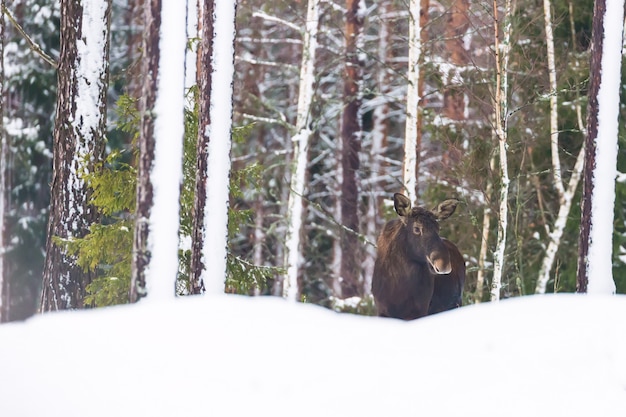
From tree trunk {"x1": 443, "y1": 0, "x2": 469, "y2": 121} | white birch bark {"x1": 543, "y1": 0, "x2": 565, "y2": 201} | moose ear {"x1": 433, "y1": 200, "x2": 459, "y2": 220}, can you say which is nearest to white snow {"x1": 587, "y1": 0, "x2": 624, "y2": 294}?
moose ear {"x1": 433, "y1": 200, "x2": 459, "y2": 220}

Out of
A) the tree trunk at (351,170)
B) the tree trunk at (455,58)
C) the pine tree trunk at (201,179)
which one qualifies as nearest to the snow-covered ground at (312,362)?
the pine tree trunk at (201,179)

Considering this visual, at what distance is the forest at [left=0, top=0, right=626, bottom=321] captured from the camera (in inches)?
516

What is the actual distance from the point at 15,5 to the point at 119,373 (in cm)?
2443

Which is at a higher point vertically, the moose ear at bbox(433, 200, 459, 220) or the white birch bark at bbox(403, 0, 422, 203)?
the white birch bark at bbox(403, 0, 422, 203)

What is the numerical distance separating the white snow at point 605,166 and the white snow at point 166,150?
5.36 metres

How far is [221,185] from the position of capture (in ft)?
39.0

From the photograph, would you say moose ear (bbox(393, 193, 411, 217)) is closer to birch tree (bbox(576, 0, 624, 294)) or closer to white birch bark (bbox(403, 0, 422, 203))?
birch tree (bbox(576, 0, 624, 294))

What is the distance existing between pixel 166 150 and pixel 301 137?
1002cm

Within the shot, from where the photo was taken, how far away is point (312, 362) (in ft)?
25.5

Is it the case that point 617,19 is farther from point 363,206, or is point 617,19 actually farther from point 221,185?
point 363,206

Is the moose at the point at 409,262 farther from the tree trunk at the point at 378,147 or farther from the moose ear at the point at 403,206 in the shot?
the tree trunk at the point at 378,147

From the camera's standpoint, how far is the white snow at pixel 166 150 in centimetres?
1023

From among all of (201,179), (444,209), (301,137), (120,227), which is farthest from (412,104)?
(201,179)

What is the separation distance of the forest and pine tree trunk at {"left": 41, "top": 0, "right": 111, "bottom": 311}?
1.0 inches
